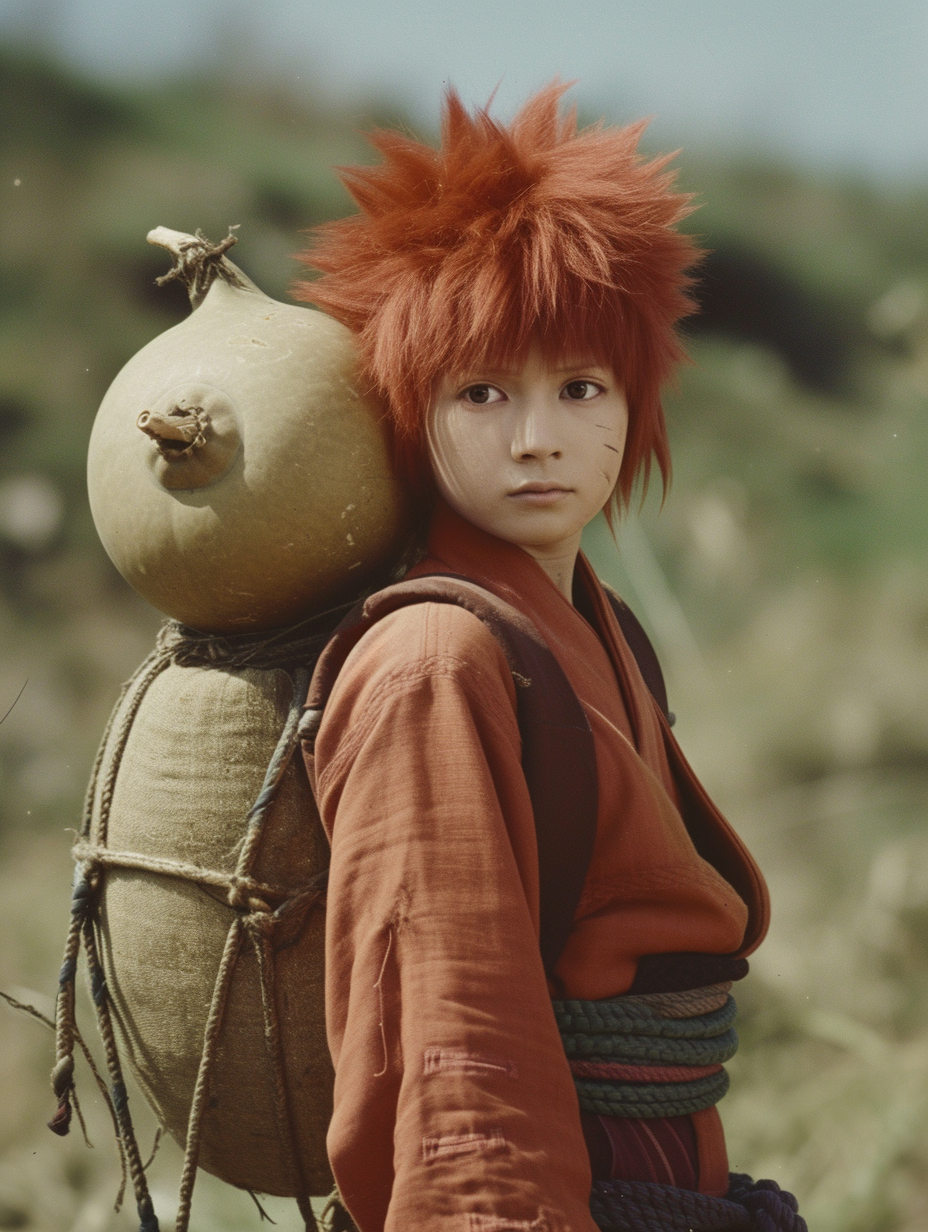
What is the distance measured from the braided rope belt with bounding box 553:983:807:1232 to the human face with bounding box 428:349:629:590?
0.47m

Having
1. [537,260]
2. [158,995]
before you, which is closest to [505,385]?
[537,260]

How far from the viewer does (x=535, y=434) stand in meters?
1.18

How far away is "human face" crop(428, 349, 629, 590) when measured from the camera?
1.19 meters

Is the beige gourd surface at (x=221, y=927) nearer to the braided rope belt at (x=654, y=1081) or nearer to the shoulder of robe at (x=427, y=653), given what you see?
the shoulder of robe at (x=427, y=653)

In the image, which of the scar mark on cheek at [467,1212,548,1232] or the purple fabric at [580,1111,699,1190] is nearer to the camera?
the scar mark on cheek at [467,1212,548,1232]

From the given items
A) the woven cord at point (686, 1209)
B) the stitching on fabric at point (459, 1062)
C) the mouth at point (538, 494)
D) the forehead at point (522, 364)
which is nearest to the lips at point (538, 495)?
the mouth at point (538, 494)

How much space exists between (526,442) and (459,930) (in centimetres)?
47

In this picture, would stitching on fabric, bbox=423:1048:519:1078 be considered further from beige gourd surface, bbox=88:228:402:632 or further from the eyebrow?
the eyebrow

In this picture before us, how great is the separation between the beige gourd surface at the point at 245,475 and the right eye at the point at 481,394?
0.35 feet

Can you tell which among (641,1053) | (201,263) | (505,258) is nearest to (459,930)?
(641,1053)

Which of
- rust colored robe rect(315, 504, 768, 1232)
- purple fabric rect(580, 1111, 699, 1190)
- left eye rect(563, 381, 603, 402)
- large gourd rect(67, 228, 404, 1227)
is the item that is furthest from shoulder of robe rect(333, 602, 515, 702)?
purple fabric rect(580, 1111, 699, 1190)

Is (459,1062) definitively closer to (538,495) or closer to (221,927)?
(221,927)

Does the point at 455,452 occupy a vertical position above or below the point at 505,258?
below

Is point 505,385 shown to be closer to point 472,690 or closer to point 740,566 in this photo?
point 472,690
